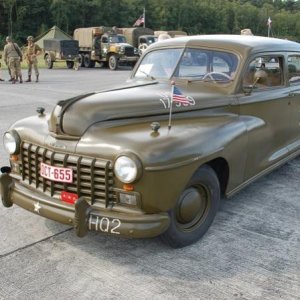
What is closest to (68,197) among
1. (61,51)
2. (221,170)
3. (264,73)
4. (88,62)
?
(221,170)

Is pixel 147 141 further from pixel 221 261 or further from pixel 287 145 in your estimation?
pixel 287 145

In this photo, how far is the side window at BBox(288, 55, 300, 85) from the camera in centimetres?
544

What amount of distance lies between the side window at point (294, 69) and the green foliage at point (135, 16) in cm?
4810

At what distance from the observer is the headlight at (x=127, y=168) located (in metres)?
3.18

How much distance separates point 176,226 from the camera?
11.8 feet

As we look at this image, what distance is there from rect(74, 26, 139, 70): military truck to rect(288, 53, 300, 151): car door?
22253mm

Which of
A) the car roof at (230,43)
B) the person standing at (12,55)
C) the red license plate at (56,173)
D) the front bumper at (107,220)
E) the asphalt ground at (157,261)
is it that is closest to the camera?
the asphalt ground at (157,261)

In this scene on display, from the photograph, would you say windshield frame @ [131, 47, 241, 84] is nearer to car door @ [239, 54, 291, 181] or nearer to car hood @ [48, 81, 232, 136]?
car door @ [239, 54, 291, 181]

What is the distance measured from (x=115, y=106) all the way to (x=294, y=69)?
280 centimetres

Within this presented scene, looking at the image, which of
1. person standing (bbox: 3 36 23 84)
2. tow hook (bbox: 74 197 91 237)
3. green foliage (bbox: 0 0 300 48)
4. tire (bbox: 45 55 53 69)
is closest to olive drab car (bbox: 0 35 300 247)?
tow hook (bbox: 74 197 91 237)

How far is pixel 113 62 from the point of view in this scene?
27531mm

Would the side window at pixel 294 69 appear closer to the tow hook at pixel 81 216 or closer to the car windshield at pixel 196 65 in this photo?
the car windshield at pixel 196 65

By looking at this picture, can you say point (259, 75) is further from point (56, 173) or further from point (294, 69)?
point (56, 173)

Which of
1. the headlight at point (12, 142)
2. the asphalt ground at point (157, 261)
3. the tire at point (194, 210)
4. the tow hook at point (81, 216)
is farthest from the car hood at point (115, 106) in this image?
the asphalt ground at point (157, 261)
